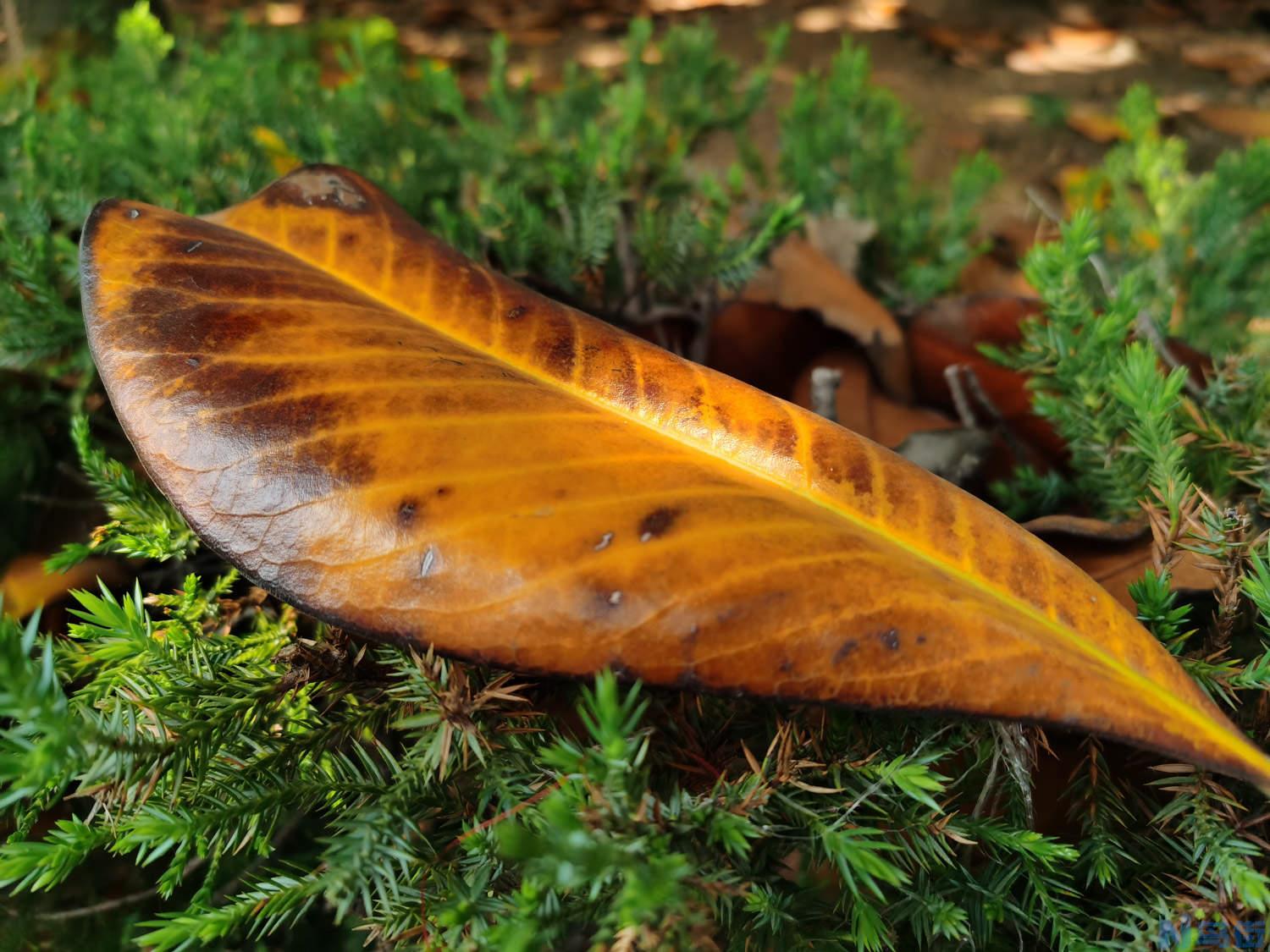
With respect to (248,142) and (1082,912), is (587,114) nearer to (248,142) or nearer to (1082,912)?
(248,142)

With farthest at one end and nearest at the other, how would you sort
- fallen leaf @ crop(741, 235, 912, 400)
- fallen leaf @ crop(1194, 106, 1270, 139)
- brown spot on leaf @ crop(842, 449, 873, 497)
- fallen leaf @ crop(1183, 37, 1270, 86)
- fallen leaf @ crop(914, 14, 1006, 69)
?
fallen leaf @ crop(914, 14, 1006, 69), fallen leaf @ crop(1183, 37, 1270, 86), fallen leaf @ crop(1194, 106, 1270, 139), fallen leaf @ crop(741, 235, 912, 400), brown spot on leaf @ crop(842, 449, 873, 497)

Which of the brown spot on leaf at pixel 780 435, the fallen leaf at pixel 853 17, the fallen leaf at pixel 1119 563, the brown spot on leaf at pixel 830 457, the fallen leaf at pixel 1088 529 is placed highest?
the brown spot on leaf at pixel 780 435

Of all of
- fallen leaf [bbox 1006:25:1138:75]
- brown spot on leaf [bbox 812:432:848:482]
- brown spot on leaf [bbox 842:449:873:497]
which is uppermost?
brown spot on leaf [bbox 812:432:848:482]

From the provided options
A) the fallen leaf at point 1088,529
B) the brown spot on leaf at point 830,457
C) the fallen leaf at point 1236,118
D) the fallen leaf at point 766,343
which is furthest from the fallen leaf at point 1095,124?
the brown spot on leaf at point 830,457

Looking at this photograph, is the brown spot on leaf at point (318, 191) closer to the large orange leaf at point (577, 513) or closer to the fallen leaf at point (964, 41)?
the large orange leaf at point (577, 513)

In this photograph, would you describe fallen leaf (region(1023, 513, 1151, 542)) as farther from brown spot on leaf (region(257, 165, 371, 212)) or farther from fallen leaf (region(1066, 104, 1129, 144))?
fallen leaf (region(1066, 104, 1129, 144))

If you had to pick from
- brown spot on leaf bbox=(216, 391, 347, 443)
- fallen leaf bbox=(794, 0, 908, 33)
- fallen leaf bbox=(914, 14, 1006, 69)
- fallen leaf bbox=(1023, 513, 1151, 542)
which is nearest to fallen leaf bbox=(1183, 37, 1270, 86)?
fallen leaf bbox=(914, 14, 1006, 69)

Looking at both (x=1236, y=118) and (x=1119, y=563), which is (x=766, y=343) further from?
(x=1236, y=118)
